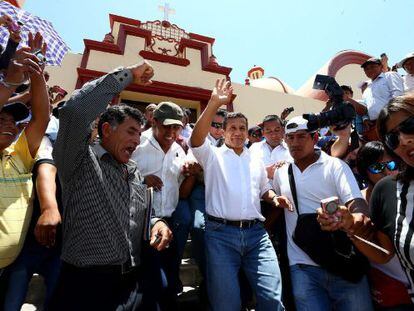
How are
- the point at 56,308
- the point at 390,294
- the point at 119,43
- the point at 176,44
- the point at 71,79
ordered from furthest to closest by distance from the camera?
the point at 176,44 → the point at 119,43 → the point at 71,79 → the point at 390,294 → the point at 56,308

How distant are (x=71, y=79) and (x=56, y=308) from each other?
21.6 ft

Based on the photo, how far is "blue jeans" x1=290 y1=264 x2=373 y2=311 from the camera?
2.00m

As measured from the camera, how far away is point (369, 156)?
95.3 inches

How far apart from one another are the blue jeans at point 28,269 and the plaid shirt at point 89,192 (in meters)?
0.55

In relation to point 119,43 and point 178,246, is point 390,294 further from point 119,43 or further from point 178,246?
point 119,43

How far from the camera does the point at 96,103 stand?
1495 millimetres

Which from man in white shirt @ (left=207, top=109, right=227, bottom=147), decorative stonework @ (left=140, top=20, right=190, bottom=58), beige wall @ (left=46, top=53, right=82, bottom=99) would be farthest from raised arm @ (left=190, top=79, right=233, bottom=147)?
decorative stonework @ (left=140, top=20, right=190, bottom=58)

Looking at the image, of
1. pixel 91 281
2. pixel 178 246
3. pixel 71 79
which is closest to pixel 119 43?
pixel 71 79

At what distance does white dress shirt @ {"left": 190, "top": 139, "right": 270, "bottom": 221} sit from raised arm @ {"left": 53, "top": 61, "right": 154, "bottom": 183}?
3.74 feet

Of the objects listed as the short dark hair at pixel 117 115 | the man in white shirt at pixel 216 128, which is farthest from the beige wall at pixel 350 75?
the short dark hair at pixel 117 115

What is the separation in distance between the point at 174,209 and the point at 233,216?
0.56 metres

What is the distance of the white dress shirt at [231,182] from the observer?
2455 millimetres

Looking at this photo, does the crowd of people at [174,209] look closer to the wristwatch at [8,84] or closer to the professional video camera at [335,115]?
the wristwatch at [8,84]

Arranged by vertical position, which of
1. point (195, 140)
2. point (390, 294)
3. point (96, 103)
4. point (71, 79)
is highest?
point (71, 79)
